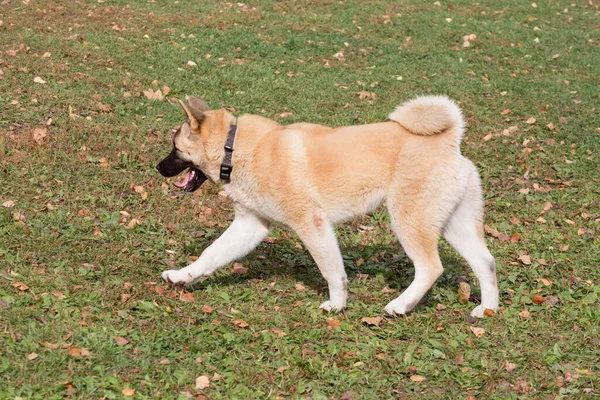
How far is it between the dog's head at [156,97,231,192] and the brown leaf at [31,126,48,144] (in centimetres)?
297

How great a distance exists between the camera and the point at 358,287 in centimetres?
638

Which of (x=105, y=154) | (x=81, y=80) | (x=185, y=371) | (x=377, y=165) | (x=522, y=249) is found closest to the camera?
(x=185, y=371)

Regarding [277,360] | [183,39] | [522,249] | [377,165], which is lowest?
[183,39]

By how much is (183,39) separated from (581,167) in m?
6.64

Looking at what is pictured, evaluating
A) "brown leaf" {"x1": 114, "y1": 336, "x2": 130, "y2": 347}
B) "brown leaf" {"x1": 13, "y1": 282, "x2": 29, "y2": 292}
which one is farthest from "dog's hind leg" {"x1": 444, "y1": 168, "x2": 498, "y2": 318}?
"brown leaf" {"x1": 13, "y1": 282, "x2": 29, "y2": 292}

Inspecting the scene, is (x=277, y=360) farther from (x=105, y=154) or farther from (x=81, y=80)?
(x=81, y=80)

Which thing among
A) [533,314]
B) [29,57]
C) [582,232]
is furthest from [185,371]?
[29,57]

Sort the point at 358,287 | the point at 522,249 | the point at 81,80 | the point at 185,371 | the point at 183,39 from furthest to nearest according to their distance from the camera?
the point at 183,39 → the point at 81,80 → the point at 522,249 → the point at 358,287 → the point at 185,371

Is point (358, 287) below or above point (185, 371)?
below

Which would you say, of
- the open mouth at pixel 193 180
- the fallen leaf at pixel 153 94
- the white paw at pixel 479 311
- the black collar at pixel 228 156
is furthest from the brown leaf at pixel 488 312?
the fallen leaf at pixel 153 94

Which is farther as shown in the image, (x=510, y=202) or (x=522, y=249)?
(x=510, y=202)

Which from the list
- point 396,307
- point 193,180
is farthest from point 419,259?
point 193,180

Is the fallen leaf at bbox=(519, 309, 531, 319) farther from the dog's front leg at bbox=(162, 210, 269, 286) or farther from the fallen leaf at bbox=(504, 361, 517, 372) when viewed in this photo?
the dog's front leg at bbox=(162, 210, 269, 286)

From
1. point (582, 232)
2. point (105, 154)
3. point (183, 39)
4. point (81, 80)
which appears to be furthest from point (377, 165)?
point (183, 39)
